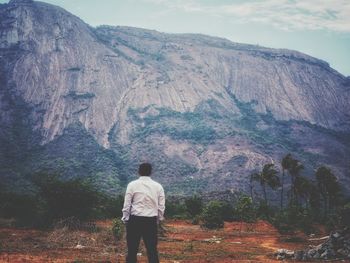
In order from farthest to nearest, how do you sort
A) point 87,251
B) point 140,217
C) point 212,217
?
point 212,217, point 87,251, point 140,217

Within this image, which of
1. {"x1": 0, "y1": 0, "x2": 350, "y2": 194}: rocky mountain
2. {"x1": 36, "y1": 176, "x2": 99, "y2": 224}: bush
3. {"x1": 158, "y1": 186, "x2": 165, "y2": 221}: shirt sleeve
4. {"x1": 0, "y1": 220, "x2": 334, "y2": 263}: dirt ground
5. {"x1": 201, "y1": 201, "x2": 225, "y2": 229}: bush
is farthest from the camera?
{"x1": 0, "y1": 0, "x2": 350, "y2": 194}: rocky mountain

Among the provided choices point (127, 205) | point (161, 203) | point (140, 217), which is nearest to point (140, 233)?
point (140, 217)

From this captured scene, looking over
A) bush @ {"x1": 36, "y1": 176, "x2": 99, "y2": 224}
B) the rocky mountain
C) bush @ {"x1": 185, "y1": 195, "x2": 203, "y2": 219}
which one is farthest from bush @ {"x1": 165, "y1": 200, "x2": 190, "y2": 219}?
the rocky mountain

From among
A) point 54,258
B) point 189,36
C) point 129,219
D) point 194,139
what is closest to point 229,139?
point 194,139

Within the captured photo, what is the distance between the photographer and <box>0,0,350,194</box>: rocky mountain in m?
103

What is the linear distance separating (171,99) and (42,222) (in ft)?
360

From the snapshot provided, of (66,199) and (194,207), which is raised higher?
(66,199)

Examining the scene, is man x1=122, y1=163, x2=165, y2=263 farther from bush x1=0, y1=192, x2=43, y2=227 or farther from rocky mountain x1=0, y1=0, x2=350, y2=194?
rocky mountain x1=0, y1=0, x2=350, y2=194

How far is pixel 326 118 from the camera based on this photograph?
15262cm

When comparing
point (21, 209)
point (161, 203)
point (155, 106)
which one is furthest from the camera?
point (155, 106)

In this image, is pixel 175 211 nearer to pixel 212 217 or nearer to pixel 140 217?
pixel 212 217

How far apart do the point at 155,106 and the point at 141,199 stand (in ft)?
416

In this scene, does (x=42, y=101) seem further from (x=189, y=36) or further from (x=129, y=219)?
(x=129, y=219)

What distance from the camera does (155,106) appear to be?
135 m
